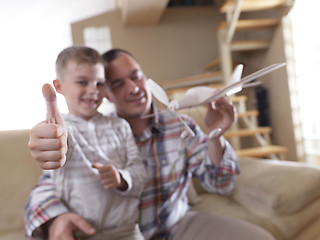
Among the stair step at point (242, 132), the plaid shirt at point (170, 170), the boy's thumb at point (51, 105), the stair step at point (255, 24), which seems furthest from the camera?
the stair step at point (255, 24)

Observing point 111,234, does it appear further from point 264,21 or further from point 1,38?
point 264,21

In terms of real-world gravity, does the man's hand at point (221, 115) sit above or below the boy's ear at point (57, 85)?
below

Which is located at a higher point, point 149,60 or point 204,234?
point 149,60

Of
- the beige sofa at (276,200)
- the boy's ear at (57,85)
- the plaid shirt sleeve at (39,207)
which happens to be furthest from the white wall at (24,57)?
the beige sofa at (276,200)

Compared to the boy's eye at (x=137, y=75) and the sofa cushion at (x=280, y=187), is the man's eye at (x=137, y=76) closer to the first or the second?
the boy's eye at (x=137, y=75)

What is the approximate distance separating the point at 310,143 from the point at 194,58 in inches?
78.9

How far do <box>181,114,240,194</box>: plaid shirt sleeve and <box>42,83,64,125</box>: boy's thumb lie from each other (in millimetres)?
438

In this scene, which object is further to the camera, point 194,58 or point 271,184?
point 271,184

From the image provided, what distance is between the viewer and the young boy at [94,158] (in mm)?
168

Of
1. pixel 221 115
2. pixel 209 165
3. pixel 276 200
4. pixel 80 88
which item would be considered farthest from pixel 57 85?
pixel 276 200

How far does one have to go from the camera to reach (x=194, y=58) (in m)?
0.30

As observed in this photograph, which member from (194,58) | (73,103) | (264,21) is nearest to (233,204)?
(194,58)

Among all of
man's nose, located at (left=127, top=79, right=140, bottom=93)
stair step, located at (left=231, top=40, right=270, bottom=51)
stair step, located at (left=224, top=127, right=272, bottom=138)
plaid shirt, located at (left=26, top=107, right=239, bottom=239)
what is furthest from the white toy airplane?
stair step, located at (left=231, top=40, right=270, bottom=51)

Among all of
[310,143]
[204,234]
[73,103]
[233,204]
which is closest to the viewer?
[73,103]
